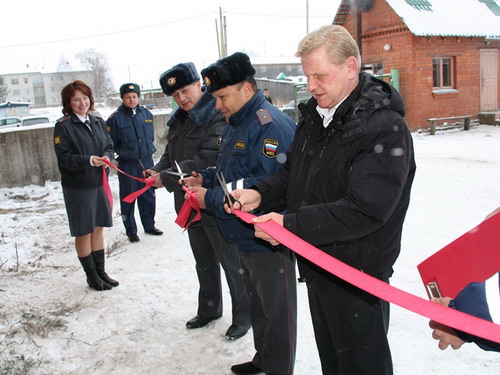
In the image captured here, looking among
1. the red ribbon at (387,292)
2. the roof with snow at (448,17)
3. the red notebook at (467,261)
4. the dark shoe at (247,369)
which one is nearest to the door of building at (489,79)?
the roof with snow at (448,17)

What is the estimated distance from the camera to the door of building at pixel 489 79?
1788cm

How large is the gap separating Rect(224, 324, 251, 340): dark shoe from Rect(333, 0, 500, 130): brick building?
1344 cm

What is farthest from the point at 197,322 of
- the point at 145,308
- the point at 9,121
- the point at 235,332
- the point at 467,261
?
the point at 9,121

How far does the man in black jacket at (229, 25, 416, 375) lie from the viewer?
1727mm

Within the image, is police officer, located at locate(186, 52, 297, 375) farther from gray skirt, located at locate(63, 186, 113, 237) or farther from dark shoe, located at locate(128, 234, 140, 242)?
dark shoe, located at locate(128, 234, 140, 242)

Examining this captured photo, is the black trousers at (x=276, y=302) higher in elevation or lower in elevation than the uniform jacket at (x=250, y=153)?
lower

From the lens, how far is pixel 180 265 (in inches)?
196

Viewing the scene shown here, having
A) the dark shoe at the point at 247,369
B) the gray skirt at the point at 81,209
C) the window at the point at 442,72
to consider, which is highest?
the window at the point at 442,72

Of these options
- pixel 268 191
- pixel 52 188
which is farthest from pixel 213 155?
pixel 52 188

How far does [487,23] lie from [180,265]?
1840 cm

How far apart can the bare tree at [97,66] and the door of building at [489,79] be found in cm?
7212

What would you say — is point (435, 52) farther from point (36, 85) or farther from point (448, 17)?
point (36, 85)

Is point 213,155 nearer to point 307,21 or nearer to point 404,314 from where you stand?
point 404,314

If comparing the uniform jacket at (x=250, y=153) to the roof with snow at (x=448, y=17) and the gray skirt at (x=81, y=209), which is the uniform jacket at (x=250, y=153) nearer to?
the gray skirt at (x=81, y=209)
